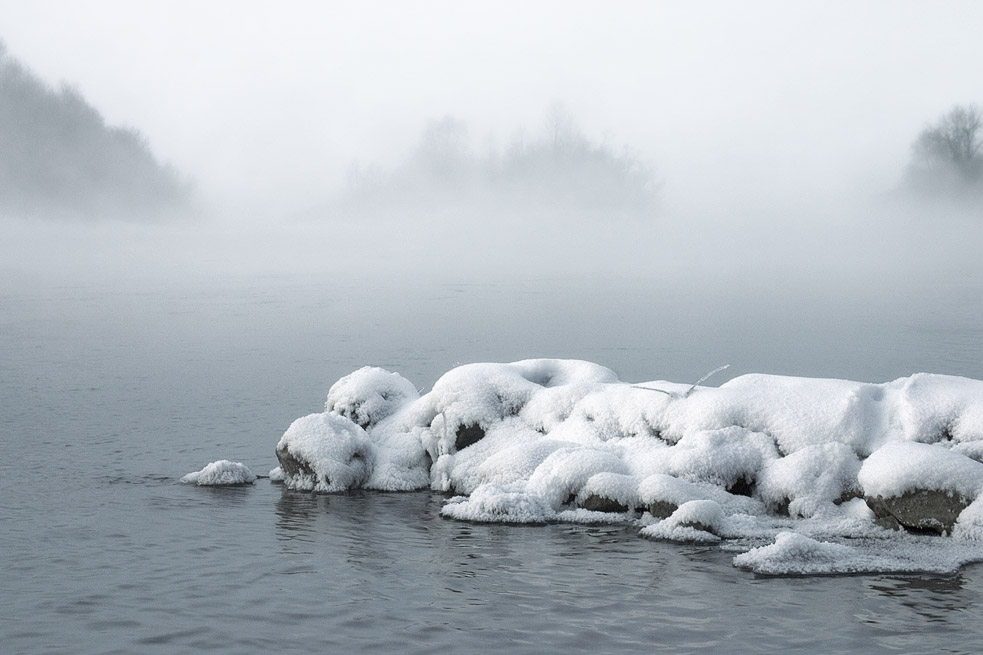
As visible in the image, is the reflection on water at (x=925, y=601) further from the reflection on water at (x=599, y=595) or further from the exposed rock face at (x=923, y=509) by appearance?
the exposed rock face at (x=923, y=509)

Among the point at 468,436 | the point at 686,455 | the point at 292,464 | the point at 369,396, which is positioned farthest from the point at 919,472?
the point at 292,464

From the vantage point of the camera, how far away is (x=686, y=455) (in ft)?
53.3

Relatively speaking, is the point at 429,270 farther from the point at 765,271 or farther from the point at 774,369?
the point at 774,369

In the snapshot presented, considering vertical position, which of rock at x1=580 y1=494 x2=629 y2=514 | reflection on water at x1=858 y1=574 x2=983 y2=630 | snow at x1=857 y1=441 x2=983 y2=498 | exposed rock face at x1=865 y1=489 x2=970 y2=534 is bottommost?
reflection on water at x1=858 y1=574 x2=983 y2=630

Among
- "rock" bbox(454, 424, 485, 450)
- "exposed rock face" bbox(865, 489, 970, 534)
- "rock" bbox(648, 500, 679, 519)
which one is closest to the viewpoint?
"exposed rock face" bbox(865, 489, 970, 534)

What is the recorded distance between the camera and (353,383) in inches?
826

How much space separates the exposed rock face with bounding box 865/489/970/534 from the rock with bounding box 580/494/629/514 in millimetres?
3895

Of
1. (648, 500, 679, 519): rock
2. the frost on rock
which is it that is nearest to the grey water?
(648, 500, 679, 519): rock

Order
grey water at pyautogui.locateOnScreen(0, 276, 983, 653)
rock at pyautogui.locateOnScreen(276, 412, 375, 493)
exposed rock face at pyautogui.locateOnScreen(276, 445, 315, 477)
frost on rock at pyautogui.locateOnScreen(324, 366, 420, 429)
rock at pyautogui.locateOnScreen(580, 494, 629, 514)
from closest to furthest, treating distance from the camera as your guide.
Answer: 1. grey water at pyautogui.locateOnScreen(0, 276, 983, 653)
2. rock at pyautogui.locateOnScreen(580, 494, 629, 514)
3. rock at pyautogui.locateOnScreen(276, 412, 375, 493)
4. exposed rock face at pyautogui.locateOnScreen(276, 445, 315, 477)
5. frost on rock at pyautogui.locateOnScreen(324, 366, 420, 429)

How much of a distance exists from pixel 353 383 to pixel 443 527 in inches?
236

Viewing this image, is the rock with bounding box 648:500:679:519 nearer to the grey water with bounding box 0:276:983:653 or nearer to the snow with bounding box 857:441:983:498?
the grey water with bounding box 0:276:983:653

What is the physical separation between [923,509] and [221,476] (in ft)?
41.0

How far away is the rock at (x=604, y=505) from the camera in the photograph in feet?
52.3

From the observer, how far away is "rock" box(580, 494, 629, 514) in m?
16.0
